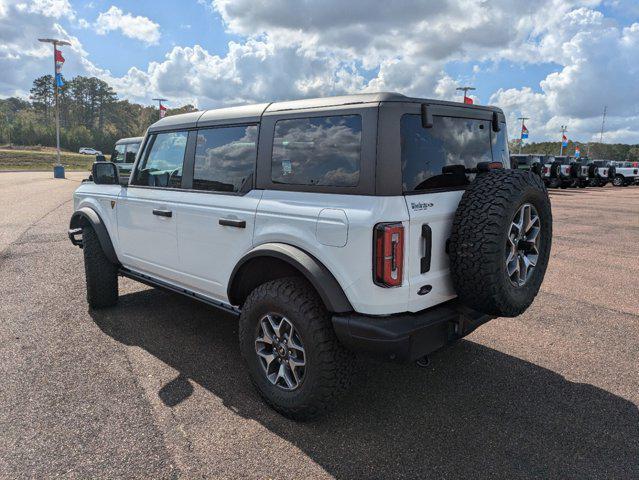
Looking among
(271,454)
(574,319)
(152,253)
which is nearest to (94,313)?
(152,253)

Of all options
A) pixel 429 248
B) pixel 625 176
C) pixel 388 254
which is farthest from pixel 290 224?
pixel 625 176

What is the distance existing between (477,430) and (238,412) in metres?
1.50

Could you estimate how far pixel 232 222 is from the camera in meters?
3.20

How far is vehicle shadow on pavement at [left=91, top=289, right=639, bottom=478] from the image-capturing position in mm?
2535

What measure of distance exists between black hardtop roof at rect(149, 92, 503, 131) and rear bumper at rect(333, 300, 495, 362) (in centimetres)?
121

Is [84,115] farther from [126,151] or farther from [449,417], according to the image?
[449,417]

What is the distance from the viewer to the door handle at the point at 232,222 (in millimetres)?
3139

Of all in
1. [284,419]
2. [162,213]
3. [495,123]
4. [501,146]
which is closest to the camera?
[284,419]

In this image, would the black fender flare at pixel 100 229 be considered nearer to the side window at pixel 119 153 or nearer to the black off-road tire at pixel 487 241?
the black off-road tire at pixel 487 241

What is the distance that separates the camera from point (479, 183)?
2.81 meters

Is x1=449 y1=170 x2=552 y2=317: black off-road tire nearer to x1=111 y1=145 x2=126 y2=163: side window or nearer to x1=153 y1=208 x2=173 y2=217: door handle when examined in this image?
x1=153 y1=208 x2=173 y2=217: door handle

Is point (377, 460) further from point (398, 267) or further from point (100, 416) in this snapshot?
point (100, 416)

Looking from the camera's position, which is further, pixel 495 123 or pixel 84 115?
pixel 84 115

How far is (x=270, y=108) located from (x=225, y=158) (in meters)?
0.53
